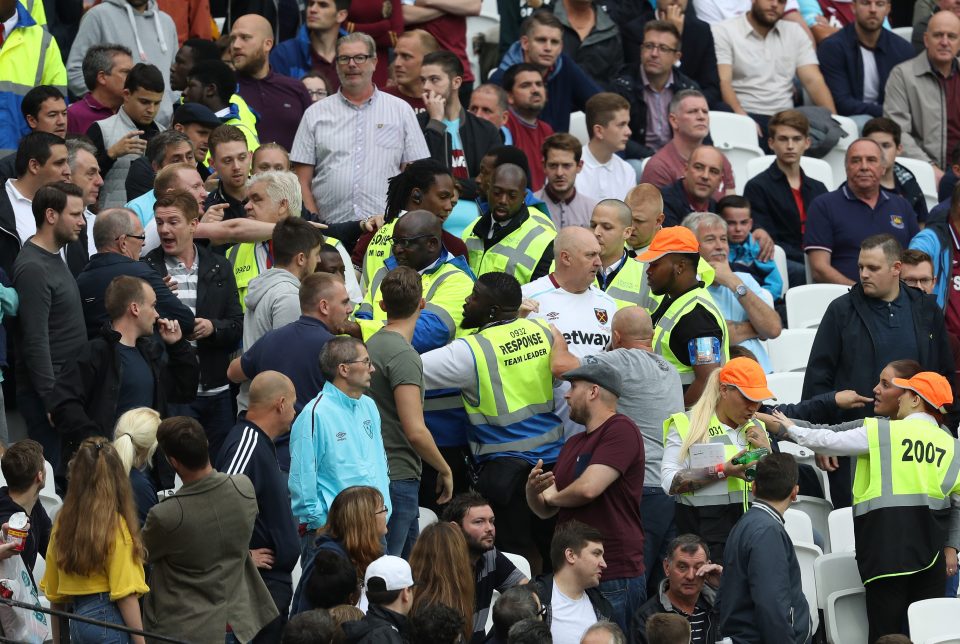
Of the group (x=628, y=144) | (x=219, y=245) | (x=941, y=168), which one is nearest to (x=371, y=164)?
(x=219, y=245)

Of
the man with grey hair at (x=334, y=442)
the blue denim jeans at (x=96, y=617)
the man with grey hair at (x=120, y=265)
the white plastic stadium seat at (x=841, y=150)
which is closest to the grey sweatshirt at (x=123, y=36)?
the man with grey hair at (x=120, y=265)

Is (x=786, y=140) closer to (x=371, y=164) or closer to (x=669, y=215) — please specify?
(x=669, y=215)

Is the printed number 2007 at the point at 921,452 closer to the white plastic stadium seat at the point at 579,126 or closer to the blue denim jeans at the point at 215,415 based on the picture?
the blue denim jeans at the point at 215,415

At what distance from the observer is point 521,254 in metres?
9.57

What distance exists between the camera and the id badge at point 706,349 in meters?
8.73

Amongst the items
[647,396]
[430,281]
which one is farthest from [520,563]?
[430,281]

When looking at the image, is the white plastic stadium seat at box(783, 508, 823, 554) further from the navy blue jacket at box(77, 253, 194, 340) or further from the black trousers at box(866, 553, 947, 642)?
the navy blue jacket at box(77, 253, 194, 340)

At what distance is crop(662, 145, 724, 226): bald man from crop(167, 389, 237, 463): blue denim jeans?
3.42m

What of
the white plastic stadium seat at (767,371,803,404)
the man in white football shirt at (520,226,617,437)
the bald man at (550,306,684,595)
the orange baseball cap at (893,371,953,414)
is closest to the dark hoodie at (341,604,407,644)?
the bald man at (550,306,684,595)

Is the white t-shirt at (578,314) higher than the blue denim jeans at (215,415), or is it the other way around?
the white t-shirt at (578,314)

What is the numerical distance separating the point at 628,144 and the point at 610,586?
17.8 ft

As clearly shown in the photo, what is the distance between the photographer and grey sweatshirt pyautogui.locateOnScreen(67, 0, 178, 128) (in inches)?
471

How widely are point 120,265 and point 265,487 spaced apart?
6.54ft

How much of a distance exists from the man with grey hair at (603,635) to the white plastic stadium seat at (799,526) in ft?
7.14
